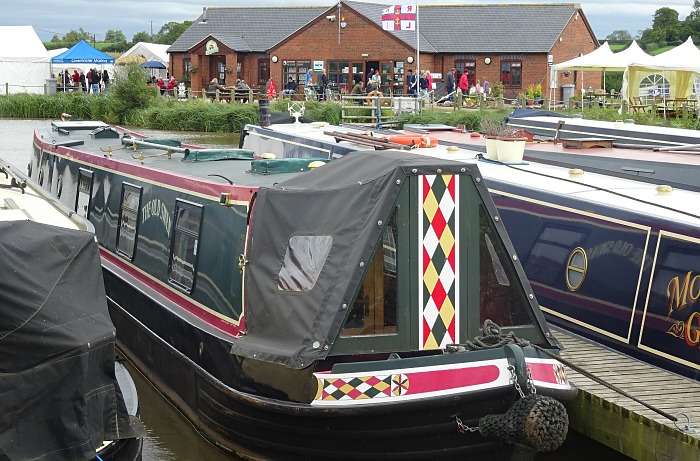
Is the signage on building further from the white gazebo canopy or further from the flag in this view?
the white gazebo canopy

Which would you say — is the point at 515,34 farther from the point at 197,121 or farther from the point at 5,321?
the point at 5,321

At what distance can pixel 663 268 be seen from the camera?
26.3 ft

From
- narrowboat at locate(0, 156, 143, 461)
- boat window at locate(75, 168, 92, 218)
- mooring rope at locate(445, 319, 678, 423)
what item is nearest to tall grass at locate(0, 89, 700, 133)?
boat window at locate(75, 168, 92, 218)

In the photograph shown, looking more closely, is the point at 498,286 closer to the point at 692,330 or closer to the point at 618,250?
the point at 692,330

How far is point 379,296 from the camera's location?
663cm

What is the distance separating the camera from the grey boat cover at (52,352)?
4820 mm

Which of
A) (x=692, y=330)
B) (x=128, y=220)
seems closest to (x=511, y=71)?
(x=128, y=220)

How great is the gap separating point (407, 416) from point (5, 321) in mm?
2607

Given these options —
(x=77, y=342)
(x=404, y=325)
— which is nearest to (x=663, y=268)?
(x=404, y=325)

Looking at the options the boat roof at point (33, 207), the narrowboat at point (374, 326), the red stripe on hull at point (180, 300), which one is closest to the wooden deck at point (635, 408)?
the narrowboat at point (374, 326)

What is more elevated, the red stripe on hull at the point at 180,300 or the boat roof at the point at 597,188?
the boat roof at the point at 597,188

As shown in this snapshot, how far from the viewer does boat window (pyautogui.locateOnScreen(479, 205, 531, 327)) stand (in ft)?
22.3

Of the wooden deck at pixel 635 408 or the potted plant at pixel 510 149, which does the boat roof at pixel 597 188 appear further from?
the wooden deck at pixel 635 408

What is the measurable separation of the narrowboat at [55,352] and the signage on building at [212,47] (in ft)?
133
